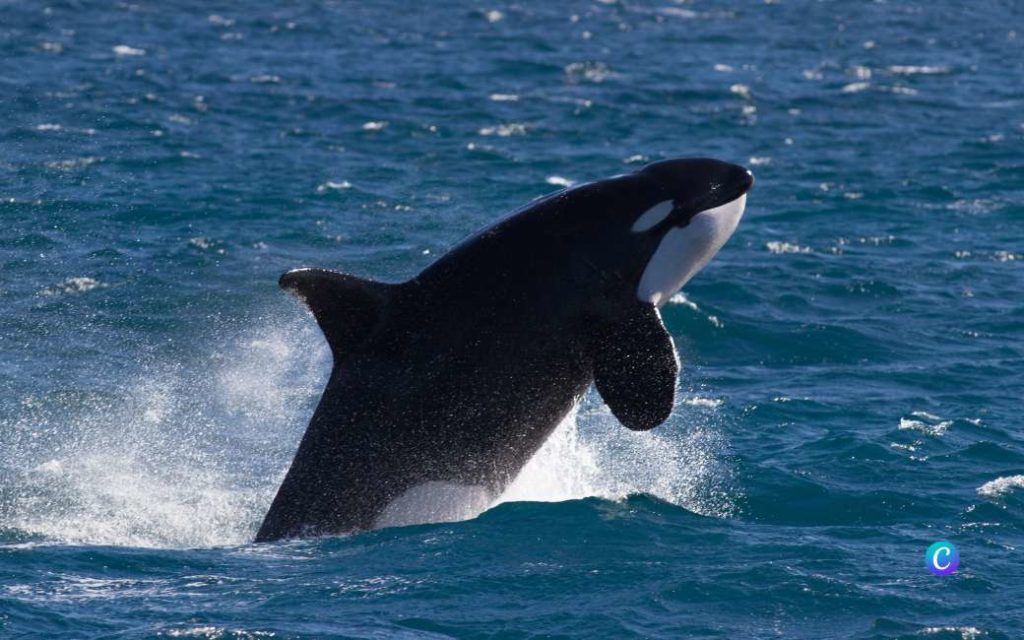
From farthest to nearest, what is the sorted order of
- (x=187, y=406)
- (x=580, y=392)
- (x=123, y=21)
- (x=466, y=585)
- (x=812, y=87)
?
(x=123, y=21)
(x=812, y=87)
(x=187, y=406)
(x=580, y=392)
(x=466, y=585)

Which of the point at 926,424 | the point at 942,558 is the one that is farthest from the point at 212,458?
the point at 926,424

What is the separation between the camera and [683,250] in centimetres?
1219

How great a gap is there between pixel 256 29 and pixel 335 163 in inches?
775

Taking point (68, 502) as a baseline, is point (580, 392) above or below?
above

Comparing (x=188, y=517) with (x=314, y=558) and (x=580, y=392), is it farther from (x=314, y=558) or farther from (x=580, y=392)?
(x=580, y=392)

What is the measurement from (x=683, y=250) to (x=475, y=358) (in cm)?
175

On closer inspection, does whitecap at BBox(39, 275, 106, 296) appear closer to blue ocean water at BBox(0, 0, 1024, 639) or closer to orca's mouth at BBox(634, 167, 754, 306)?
blue ocean water at BBox(0, 0, 1024, 639)

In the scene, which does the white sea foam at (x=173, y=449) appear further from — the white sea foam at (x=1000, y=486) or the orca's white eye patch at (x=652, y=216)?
the white sea foam at (x=1000, y=486)

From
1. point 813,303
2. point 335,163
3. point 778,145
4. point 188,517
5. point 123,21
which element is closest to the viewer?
point 188,517

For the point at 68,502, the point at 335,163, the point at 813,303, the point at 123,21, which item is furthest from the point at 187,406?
the point at 123,21

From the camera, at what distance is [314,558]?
11.1 meters

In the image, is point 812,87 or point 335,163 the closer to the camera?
point 335,163

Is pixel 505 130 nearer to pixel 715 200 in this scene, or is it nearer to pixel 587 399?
pixel 587 399

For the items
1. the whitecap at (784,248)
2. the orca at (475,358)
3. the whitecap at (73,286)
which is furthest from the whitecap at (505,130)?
the orca at (475,358)
